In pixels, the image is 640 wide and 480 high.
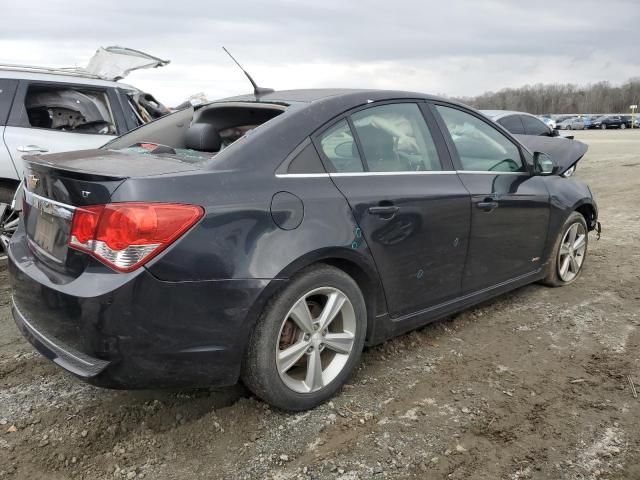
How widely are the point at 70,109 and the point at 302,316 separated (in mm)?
4426

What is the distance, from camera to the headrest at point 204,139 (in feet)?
10.9

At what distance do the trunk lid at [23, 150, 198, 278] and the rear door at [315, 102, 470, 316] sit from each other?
88cm

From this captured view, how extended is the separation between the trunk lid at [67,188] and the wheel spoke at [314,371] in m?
1.09

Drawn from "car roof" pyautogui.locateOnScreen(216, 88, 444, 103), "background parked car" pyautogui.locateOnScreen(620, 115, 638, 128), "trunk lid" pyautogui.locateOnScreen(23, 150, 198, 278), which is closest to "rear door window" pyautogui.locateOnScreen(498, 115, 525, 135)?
"car roof" pyautogui.locateOnScreen(216, 88, 444, 103)

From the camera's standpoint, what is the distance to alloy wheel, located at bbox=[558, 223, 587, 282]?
4711 millimetres

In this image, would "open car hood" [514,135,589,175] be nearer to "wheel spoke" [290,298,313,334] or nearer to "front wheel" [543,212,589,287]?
"front wheel" [543,212,589,287]

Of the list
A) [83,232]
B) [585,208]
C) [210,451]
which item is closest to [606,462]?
[210,451]

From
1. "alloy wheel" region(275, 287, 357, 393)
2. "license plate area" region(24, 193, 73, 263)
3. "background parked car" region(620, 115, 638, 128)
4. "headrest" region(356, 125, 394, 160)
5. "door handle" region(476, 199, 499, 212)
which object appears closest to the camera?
"license plate area" region(24, 193, 73, 263)

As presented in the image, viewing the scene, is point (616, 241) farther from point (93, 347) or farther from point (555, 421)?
point (93, 347)

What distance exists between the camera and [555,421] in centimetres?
278

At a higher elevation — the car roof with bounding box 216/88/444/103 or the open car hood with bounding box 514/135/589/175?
the car roof with bounding box 216/88/444/103

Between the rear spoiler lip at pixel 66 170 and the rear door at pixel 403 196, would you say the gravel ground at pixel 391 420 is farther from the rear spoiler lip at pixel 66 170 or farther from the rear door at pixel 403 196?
the rear spoiler lip at pixel 66 170

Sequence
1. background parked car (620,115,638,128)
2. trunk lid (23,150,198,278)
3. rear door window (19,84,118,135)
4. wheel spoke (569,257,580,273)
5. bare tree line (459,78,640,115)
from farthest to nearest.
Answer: bare tree line (459,78,640,115) → background parked car (620,115,638,128) → rear door window (19,84,118,135) → wheel spoke (569,257,580,273) → trunk lid (23,150,198,278)

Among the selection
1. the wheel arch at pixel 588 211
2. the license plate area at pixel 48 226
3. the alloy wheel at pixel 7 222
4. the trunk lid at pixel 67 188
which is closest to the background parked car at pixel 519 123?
the wheel arch at pixel 588 211
